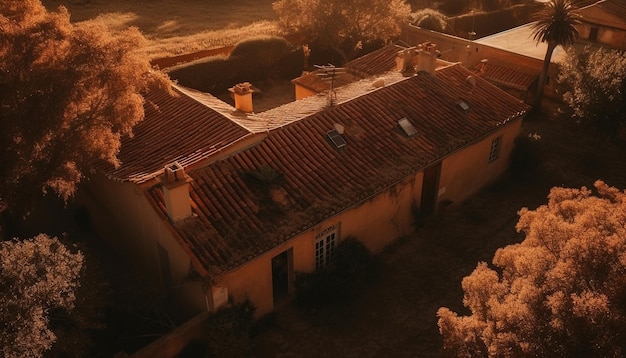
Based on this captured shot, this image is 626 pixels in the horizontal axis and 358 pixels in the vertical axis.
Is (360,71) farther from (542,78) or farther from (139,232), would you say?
(139,232)

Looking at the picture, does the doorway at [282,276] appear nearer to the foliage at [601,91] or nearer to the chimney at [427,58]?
the chimney at [427,58]

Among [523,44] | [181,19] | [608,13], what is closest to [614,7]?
[608,13]

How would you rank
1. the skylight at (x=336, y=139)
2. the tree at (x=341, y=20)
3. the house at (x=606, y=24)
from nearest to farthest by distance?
the skylight at (x=336, y=139)
the house at (x=606, y=24)
the tree at (x=341, y=20)

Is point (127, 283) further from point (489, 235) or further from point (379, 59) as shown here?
point (379, 59)

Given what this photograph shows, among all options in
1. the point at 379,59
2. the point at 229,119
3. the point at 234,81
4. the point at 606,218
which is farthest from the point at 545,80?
the point at 606,218

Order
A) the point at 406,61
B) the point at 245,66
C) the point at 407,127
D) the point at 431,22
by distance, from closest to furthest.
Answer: the point at 407,127
the point at 406,61
the point at 245,66
the point at 431,22

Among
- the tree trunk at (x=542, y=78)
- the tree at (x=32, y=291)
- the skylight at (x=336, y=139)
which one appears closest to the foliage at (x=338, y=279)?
the skylight at (x=336, y=139)
